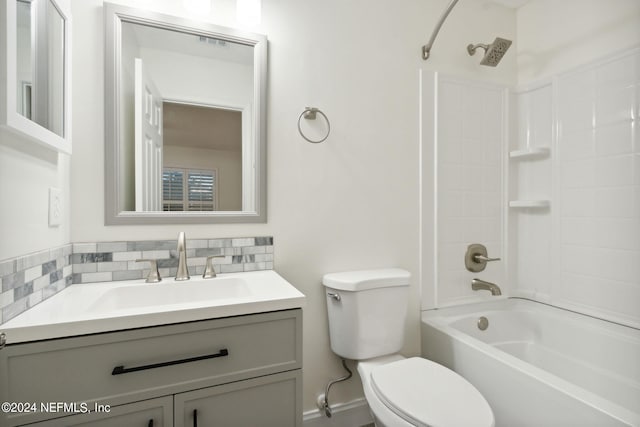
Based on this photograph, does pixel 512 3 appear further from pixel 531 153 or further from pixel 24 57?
pixel 24 57

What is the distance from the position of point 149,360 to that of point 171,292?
0.40m

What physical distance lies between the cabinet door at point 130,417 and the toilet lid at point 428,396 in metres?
0.74

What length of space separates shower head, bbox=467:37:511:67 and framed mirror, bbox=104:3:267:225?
129 cm

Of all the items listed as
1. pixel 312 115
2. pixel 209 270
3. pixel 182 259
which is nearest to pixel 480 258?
pixel 312 115

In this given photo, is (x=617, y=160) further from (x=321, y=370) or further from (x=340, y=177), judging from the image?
(x=321, y=370)

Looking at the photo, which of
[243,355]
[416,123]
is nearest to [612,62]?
[416,123]

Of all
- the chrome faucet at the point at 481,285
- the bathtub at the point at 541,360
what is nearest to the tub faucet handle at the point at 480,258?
the chrome faucet at the point at 481,285

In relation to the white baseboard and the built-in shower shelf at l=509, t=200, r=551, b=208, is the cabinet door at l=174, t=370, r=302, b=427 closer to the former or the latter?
the white baseboard

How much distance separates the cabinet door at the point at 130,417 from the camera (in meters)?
0.83

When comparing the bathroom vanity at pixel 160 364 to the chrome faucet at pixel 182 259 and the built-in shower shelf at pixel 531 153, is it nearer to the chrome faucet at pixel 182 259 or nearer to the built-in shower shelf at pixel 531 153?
the chrome faucet at pixel 182 259

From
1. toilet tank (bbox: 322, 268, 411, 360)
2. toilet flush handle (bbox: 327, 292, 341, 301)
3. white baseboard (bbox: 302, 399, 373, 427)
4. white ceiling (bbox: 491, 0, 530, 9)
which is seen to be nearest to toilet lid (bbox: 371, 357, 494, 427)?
toilet tank (bbox: 322, 268, 411, 360)

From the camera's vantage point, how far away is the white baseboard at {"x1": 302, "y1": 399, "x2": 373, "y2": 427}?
1.62m

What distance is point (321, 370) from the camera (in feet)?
5.41

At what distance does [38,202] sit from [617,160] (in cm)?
249
